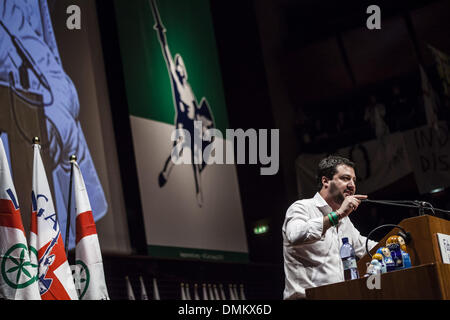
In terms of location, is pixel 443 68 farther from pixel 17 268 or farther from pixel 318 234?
pixel 17 268

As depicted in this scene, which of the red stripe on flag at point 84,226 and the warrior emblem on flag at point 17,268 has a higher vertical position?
the red stripe on flag at point 84,226

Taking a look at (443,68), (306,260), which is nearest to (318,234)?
(306,260)

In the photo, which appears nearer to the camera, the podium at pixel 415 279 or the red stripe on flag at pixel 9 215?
the podium at pixel 415 279

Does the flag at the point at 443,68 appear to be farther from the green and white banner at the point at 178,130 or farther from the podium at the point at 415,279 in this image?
the podium at the point at 415,279

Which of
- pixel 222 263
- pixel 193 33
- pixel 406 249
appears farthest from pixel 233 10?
pixel 406 249

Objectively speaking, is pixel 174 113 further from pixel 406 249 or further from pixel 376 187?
pixel 406 249

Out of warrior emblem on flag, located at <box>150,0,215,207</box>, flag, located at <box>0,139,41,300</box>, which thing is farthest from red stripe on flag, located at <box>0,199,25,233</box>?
warrior emblem on flag, located at <box>150,0,215,207</box>

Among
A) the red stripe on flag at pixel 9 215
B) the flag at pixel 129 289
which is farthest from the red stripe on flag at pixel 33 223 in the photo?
the flag at pixel 129 289

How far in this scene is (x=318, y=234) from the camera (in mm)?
3107

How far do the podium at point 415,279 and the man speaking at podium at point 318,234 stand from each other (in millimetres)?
341

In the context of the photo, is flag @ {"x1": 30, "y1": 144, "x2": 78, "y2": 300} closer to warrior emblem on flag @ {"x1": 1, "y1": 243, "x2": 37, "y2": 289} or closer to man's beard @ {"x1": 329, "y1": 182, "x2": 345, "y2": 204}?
warrior emblem on flag @ {"x1": 1, "y1": 243, "x2": 37, "y2": 289}

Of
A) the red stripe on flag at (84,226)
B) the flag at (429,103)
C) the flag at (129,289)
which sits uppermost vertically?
the flag at (429,103)

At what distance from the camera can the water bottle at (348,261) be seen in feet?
10.8

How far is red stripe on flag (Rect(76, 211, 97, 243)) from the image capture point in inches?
179
